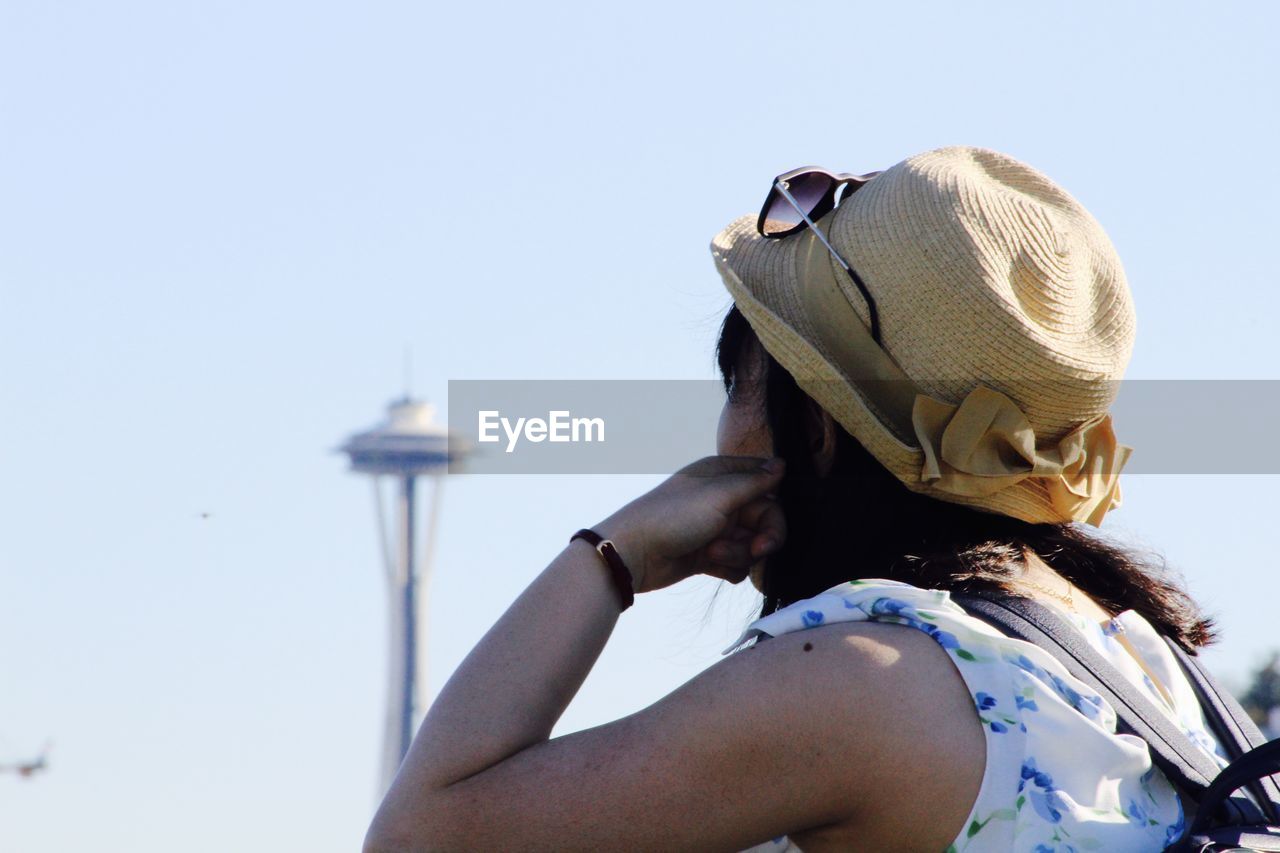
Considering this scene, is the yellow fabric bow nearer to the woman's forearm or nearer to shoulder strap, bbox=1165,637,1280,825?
shoulder strap, bbox=1165,637,1280,825

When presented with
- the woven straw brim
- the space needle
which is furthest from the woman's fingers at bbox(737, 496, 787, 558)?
the space needle

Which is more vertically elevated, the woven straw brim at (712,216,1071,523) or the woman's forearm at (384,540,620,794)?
the woven straw brim at (712,216,1071,523)

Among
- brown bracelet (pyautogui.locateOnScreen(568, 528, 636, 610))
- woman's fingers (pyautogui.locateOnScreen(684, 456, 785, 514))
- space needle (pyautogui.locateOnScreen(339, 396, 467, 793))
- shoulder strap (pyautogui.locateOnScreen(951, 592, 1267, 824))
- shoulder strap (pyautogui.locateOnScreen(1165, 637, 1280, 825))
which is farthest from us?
space needle (pyautogui.locateOnScreen(339, 396, 467, 793))

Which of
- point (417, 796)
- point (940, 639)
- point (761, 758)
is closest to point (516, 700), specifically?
point (417, 796)

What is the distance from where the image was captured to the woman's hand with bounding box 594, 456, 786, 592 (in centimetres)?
290

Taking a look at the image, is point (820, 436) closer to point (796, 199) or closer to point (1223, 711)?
point (796, 199)

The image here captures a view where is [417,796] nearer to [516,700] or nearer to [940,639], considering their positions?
[516,700]

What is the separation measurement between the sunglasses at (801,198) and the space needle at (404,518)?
8739cm

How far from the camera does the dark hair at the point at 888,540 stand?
2803mm

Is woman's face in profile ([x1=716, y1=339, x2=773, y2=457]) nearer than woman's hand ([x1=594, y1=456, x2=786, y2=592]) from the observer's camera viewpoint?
No

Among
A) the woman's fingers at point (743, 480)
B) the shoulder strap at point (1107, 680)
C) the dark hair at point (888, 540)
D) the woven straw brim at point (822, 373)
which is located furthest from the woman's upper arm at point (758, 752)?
the woman's fingers at point (743, 480)

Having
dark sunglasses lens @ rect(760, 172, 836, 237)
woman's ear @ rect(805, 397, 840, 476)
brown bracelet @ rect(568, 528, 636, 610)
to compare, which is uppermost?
dark sunglasses lens @ rect(760, 172, 836, 237)

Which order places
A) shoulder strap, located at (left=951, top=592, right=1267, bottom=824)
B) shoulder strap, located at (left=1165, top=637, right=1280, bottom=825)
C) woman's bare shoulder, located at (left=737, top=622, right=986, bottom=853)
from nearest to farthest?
1. woman's bare shoulder, located at (left=737, top=622, right=986, bottom=853)
2. shoulder strap, located at (left=951, top=592, right=1267, bottom=824)
3. shoulder strap, located at (left=1165, top=637, right=1280, bottom=825)

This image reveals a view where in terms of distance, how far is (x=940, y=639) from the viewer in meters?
2.44
